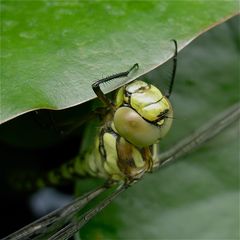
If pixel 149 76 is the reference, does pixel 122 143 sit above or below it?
below

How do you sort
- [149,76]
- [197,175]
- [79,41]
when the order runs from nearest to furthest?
[79,41]
[149,76]
[197,175]

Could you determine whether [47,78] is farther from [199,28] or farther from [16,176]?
[16,176]

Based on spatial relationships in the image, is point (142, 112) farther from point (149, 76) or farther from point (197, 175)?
point (197, 175)

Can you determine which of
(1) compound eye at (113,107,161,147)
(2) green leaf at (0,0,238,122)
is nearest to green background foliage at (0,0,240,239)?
(2) green leaf at (0,0,238,122)

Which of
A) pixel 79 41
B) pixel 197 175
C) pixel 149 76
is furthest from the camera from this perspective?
pixel 197 175

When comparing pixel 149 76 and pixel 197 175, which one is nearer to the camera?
pixel 149 76

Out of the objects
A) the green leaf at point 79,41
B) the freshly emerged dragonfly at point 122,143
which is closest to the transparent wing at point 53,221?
the freshly emerged dragonfly at point 122,143

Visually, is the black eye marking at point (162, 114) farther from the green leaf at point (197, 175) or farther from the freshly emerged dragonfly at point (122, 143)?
the green leaf at point (197, 175)

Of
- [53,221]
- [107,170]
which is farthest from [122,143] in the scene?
[53,221]
